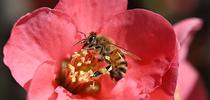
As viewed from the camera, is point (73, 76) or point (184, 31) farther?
point (184, 31)

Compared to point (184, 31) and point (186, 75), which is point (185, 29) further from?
point (186, 75)

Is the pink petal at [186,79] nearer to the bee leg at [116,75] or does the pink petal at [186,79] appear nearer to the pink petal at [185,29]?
the pink petal at [185,29]

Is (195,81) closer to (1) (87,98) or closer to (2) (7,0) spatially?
(1) (87,98)

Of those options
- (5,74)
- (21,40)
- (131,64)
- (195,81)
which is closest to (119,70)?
(131,64)

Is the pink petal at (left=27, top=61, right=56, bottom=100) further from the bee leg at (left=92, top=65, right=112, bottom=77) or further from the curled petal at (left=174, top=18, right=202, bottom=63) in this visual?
the curled petal at (left=174, top=18, right=202, bottom=63)

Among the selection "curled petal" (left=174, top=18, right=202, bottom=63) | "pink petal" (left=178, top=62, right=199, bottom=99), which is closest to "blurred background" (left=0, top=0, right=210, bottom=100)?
"pink petal" (left=178, top=62, right=199, bottom=99)

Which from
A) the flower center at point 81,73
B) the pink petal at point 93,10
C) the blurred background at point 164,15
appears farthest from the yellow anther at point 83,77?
the blurred background at point 164,15

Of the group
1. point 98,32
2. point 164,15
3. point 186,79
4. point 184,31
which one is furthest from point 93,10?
point 164,15
